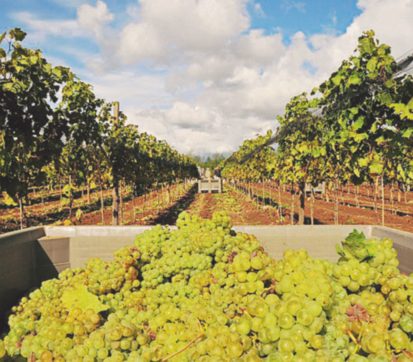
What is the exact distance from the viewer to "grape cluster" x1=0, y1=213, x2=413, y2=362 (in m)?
1.39

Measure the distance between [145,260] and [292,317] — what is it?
1.55 meters

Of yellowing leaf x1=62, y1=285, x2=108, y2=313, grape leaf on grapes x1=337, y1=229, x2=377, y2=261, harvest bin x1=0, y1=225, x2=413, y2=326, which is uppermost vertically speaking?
grape leaf on grapes x1=337, y1=229, x2=377, y2=261

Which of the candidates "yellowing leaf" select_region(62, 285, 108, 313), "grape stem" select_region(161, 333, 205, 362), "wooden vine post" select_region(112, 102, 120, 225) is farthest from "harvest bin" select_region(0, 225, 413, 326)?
"wooden vine post" select_region(112, 102, 120, 225)

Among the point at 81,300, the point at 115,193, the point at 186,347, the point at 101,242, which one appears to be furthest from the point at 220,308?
the point at 115,193

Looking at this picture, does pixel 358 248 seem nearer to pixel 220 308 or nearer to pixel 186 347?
pixel 220 308

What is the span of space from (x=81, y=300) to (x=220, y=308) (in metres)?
0.94

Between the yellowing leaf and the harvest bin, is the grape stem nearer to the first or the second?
the yellowing leaf

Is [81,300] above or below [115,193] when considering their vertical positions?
below

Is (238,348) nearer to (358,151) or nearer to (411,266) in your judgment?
(411,266)

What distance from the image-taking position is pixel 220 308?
1791mm

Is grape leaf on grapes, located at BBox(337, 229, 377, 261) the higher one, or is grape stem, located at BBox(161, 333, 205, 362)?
grape leaf on grapes, located at BBox(337, 229, 377, 261)

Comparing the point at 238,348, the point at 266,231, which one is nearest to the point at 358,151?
the point at 266,231

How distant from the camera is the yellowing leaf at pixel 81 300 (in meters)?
2.14

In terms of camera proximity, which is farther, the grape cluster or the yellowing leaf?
the yellowing leaf
